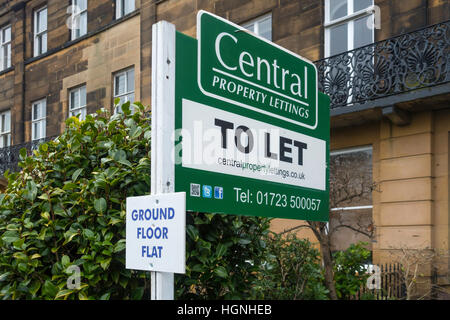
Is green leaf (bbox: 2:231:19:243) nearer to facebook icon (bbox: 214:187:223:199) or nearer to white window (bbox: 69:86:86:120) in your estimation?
facebook icon (bbox: 214:187:223:199)

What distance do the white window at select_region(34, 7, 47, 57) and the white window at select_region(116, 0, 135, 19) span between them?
17.9 ft

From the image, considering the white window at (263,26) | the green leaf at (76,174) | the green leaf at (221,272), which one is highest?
the white window at (263,26)

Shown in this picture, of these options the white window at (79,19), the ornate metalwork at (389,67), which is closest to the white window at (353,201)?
the ornate metalwork at (389,67)

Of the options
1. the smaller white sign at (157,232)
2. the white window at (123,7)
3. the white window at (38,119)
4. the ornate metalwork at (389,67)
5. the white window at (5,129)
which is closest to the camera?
the smaller white sign at (157,232)

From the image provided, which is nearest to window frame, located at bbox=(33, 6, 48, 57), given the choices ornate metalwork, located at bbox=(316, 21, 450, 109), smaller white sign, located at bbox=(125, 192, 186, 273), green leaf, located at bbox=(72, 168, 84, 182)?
ornate metalwork, located at bbox=(316, 21, 450, 109)

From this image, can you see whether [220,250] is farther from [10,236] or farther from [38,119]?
[38,119]

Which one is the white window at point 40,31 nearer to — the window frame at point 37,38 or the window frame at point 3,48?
the window frame at point 37,38

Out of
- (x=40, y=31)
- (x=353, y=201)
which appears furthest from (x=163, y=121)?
(x=40, y=31)

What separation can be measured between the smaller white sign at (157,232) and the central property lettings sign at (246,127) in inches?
9.0

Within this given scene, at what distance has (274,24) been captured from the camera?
15375 millimetres

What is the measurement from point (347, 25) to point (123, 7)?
9978mm

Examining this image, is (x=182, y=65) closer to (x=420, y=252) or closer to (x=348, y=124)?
(x=420, y=252)

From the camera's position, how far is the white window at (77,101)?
867 inches

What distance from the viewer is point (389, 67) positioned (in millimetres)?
12258
